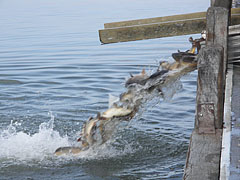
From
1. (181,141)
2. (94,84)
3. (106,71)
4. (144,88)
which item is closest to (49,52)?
(106,71)

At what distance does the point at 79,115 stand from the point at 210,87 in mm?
4326

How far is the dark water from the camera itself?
5.57 m

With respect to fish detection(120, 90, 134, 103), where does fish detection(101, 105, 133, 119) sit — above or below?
below

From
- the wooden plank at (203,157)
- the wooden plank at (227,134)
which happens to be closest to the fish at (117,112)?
the wooden plank at (227,134)

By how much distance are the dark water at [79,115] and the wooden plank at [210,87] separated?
1.25 metres

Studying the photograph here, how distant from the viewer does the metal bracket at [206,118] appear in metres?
3.71

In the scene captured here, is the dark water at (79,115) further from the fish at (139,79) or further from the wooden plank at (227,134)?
the wooden plank at (227,134)

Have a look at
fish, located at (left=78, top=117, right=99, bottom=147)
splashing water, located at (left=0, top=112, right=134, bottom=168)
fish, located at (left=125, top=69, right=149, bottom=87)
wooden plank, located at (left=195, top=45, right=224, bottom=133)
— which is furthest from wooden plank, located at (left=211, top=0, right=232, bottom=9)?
splashing water, located at (left=0, top=112, right=134, bottom=168)

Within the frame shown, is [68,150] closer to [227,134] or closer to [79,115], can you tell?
[79,115]

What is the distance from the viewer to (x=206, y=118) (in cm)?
374

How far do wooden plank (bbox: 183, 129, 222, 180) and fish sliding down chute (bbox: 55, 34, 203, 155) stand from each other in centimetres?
109

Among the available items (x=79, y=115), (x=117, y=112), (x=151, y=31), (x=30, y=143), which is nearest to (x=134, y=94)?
(x=117, y=112)

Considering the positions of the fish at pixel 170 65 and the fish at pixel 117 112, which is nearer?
the fish at pixel 170 65

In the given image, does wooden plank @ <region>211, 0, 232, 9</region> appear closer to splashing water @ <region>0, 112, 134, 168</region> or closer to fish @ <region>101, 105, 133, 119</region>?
Answer: fish @ <region>101, 105, 133, 119</region>
